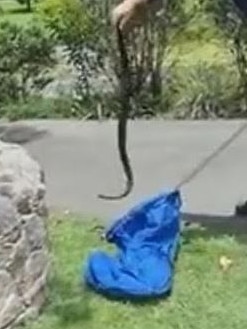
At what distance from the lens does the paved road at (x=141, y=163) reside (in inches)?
280

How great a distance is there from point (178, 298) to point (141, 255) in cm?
37

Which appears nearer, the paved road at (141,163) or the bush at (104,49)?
the paved road at (141,163)

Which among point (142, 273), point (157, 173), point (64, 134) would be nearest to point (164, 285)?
point (142, 273)

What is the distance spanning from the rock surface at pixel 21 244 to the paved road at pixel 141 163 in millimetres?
1555

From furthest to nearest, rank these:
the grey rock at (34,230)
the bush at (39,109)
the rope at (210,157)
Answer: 1. the bush at (39,109)
2. the rope at (210,157)
3. the grey rock at (34,230)

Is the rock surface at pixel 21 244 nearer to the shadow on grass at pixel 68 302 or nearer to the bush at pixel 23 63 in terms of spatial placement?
the shadow on grass at pixel 68 302

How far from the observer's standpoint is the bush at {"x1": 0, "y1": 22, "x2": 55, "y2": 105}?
10430mm

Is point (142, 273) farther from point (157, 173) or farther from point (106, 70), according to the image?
point (106, 70)

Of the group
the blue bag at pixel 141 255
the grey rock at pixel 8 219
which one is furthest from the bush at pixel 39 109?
the grey rock at pixel 8 219

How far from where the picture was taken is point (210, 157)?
8.10 metres

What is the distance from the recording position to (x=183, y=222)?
255 inches

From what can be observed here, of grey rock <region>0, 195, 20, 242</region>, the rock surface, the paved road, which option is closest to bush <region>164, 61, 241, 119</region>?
the paved road

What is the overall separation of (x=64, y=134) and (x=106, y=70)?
1330 millimetres

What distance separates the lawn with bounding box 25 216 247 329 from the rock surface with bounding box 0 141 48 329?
133 mm
